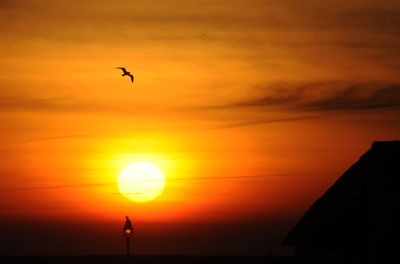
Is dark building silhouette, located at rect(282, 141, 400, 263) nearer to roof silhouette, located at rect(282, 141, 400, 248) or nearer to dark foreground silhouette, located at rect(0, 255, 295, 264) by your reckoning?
roof silhouette, located at rect(282, 141, 400, 248)

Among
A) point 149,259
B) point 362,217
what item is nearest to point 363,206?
point 362,217

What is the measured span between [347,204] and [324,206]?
1.77 m

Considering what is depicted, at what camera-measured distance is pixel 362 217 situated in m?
30.8

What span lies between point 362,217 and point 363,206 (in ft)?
1.62

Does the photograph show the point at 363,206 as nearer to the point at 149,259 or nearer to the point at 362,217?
the point at 362,217

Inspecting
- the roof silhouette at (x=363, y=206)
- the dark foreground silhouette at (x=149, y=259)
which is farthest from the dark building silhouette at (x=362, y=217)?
the dark foreground silhouette at (x=149, y=259)

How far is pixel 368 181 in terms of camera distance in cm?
3130

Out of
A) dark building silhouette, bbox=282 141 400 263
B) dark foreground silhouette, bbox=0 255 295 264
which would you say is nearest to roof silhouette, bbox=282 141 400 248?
dark building silhouette, bbox=282 141 400 263

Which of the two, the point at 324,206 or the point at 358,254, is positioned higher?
the point at 324,206

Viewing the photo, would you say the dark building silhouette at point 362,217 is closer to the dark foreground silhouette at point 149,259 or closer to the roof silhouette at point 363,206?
the roof silhouette at point 363,206

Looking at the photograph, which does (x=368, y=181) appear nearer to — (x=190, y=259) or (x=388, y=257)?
(x=388, y=257)

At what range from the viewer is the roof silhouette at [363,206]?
30.2 metres

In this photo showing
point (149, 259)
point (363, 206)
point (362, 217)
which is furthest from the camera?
point (149, 259)

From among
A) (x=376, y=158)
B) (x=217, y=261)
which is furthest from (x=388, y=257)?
(x=217, y=261)
